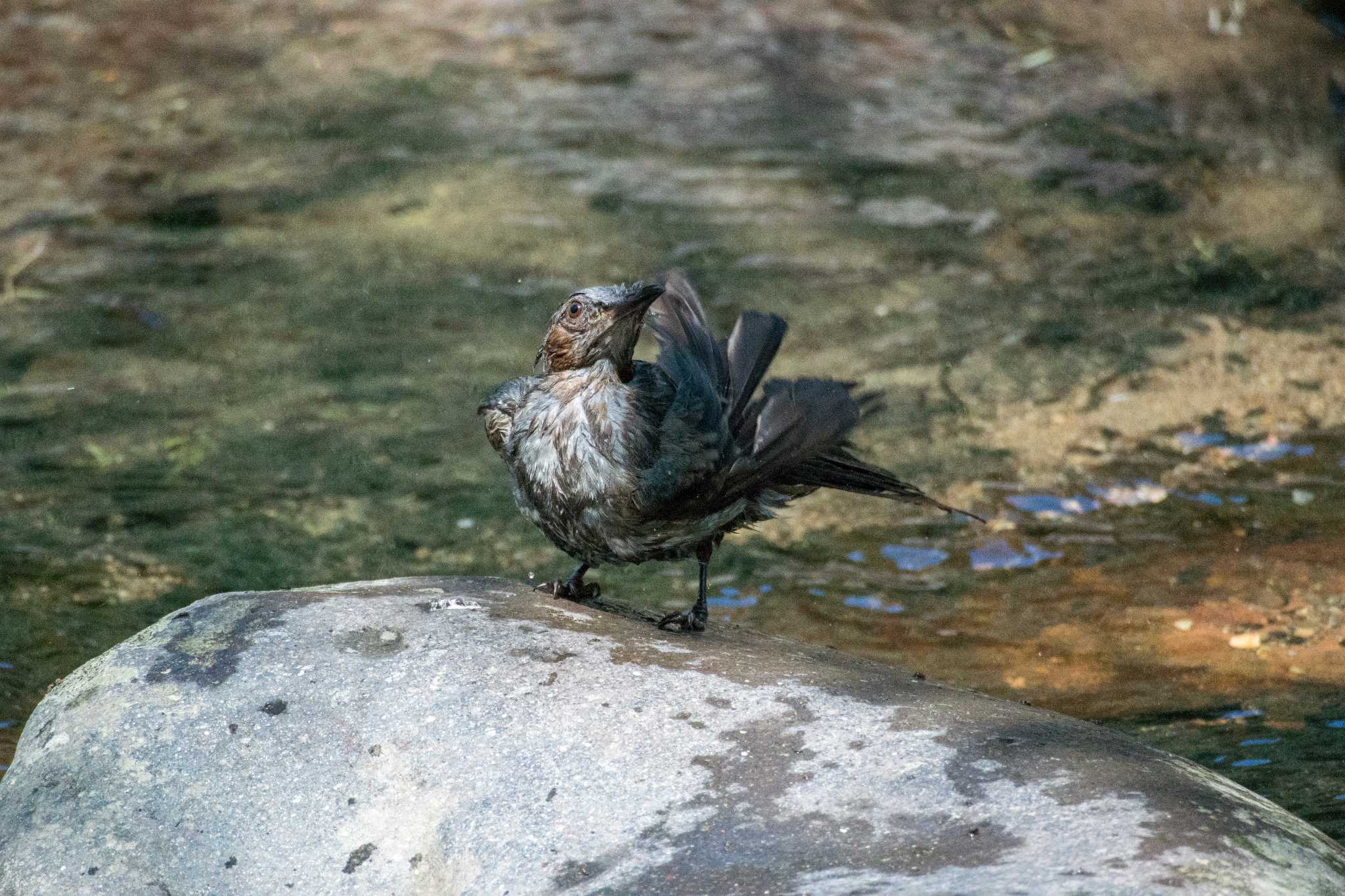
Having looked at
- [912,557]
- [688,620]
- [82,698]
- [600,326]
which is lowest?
[912,557]

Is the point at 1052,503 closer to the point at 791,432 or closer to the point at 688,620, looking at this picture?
the point at 791,432

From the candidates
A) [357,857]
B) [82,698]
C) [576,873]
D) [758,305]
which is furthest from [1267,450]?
[82,698]

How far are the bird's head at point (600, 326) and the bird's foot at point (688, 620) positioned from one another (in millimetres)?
680

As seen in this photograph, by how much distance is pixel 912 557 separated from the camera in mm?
Result: 6656

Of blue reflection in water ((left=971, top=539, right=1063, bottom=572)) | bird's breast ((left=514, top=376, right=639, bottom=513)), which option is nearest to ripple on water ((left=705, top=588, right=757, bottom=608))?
blue reflection in water ((left=971, top=539, right=1063, bottom=572))

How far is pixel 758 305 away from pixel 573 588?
4248 millimetres

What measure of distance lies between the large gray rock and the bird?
39 cm

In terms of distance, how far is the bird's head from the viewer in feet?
14.4

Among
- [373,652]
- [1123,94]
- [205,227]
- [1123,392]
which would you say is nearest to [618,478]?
[373,652]

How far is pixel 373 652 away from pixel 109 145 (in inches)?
283

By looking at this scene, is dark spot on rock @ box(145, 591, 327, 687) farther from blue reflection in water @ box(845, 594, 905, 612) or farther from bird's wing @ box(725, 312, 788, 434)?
blue reflection in water @ box(845, 594, 905, 612)

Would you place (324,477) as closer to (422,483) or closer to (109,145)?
(422,483)

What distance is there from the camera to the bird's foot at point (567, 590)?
4.67m

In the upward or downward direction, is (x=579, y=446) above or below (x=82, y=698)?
above
